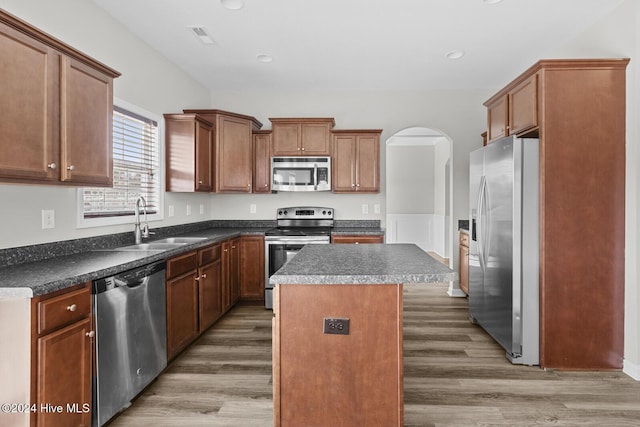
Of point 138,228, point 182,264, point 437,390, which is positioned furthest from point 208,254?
point 437,390

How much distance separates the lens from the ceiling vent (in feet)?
10.6

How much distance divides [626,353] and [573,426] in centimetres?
105

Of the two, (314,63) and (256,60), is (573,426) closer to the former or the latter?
(314,63)

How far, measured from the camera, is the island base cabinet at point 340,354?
70.3 inches

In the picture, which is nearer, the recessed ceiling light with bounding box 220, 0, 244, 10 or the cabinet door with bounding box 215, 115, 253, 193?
the recessed ceiling light with bounding box 220, 0, 244, 10

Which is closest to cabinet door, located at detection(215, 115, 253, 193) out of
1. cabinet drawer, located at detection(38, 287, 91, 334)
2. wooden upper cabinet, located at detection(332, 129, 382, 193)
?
wooden upper cabinet, located at detection(332, 129, 382, 193)

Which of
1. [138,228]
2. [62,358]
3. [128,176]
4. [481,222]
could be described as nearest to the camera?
[62,358]

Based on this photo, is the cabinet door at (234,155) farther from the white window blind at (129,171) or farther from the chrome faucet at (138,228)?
the chrome faucet at (138,228)

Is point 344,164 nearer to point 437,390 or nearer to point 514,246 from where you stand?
point 514,246

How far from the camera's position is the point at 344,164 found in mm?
4703

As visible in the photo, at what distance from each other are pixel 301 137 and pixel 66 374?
3552 mm

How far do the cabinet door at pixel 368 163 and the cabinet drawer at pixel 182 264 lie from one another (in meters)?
2.36

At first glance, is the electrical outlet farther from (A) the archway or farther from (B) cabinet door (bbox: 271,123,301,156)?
(A) the archway

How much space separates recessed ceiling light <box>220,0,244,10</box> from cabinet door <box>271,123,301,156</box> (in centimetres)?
187
